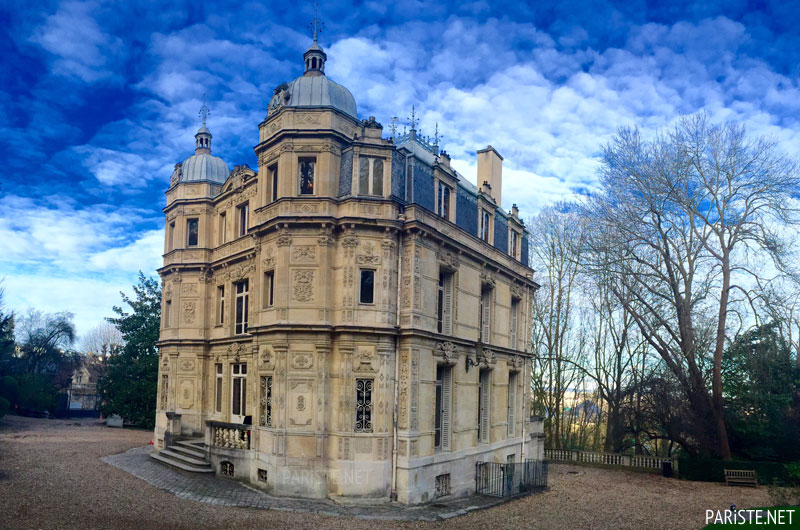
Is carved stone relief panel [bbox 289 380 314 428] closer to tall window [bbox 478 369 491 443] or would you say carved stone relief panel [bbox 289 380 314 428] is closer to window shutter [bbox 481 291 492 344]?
tall window [bbox 478 369 491 443]

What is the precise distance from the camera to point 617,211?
28.3 metres

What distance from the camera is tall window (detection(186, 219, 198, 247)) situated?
1070 inches

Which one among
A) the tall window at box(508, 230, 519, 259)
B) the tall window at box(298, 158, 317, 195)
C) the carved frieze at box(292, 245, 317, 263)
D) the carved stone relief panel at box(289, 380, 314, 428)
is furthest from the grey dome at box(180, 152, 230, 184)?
the tall window at box(508, 230, 519, 259)

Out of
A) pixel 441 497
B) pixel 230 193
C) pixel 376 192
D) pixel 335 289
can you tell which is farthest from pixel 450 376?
pixel 230 193

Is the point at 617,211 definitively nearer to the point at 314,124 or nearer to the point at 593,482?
the point at 593,482

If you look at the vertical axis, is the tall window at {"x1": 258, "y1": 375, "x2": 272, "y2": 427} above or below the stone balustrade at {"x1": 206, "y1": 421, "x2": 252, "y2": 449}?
above

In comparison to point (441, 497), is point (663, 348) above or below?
above

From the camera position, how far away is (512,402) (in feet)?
86.8

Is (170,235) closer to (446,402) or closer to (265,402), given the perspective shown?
(265,402)

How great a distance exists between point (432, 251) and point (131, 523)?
11515mm

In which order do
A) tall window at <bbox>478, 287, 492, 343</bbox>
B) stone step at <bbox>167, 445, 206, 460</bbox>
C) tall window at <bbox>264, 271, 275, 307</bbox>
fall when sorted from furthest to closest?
tall window at <bbox>478, 287, 492, 343</bbox>
stone step at <bbox>167, 445, 206, 460</bbox>
tall window at <bbox>264, 271, 275, 307</bbox>

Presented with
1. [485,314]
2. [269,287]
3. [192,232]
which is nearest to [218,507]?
[269,287]

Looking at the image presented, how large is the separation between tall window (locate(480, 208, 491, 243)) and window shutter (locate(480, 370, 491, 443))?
5548 mm

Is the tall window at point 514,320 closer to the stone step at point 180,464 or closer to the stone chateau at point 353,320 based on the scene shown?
the stone chateau at point 353,320
